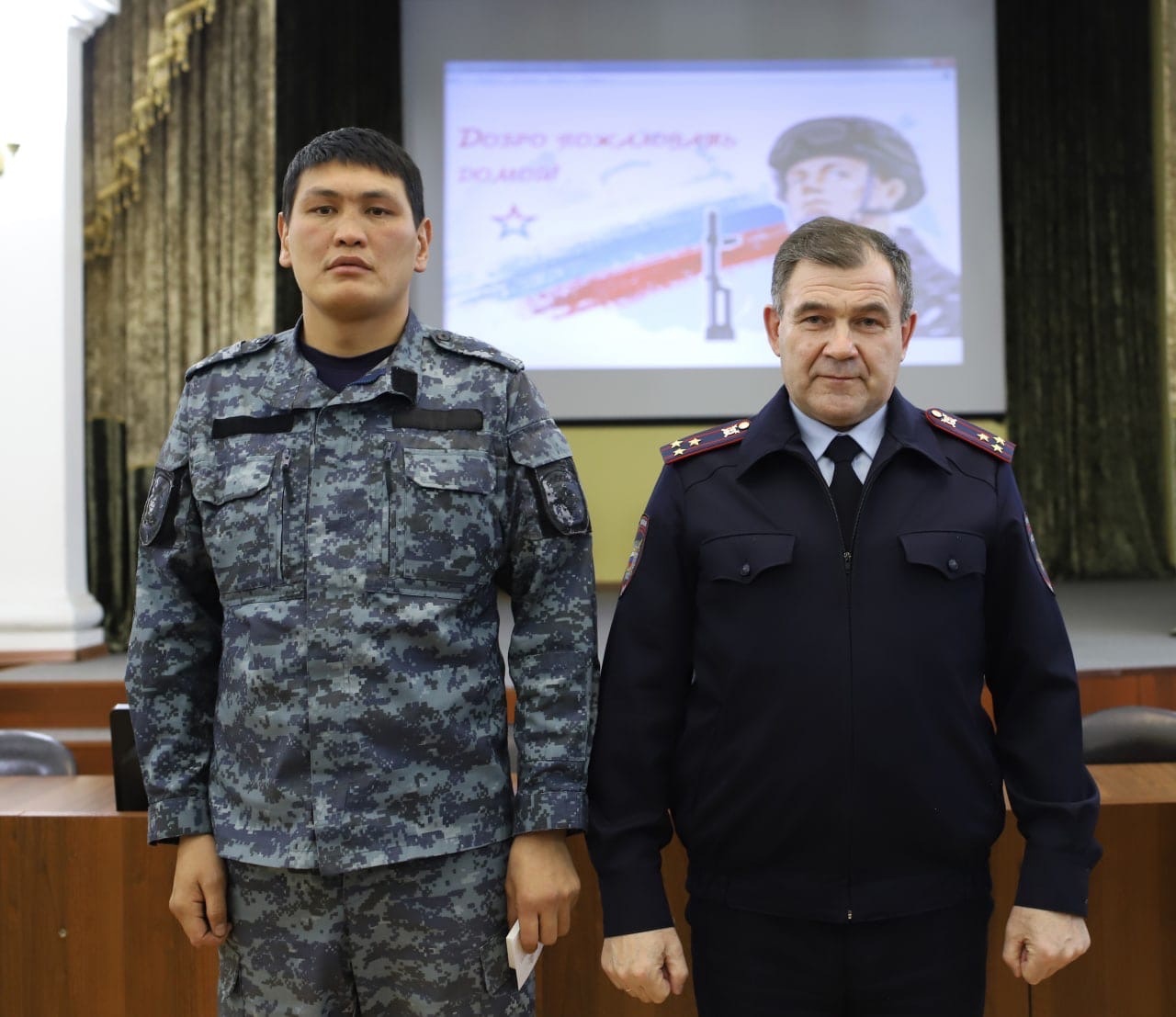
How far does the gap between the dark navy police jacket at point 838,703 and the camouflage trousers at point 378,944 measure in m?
0.15

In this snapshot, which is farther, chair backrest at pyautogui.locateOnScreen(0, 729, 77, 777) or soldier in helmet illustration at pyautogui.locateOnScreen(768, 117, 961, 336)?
soldier in helmet illustration at pyautogui.locateOnScreen(768, 117, 961, 336)

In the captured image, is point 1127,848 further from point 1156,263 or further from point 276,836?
point 1156,263

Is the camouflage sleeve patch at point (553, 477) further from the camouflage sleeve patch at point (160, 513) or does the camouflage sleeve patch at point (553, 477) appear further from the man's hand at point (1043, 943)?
the man's hand at point (1043, 943)

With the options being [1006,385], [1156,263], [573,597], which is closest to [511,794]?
[573,597]

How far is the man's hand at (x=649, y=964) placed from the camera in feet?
3.79

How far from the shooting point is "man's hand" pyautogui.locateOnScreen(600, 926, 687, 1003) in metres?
1.15

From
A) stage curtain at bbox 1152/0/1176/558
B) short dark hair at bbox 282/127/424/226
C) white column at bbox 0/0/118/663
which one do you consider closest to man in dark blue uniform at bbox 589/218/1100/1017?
short dark hair at bbox 282/127/424/226

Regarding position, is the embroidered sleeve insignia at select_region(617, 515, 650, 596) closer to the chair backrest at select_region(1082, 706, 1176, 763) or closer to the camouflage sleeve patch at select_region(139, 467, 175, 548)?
the camouflage sleeve patch at select_region(139, 467, 175, 548)

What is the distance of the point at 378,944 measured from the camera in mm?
1165

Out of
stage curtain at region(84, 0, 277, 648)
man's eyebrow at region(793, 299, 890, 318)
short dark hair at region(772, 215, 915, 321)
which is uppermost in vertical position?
stage curtain at region(84, 0, 277, 648)

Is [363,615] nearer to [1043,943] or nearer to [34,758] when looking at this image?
[1043,943]

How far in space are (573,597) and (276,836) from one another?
15.7 inches

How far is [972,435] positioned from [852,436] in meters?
0.14

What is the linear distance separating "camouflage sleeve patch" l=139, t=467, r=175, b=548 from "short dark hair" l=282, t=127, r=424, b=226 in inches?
13.2
